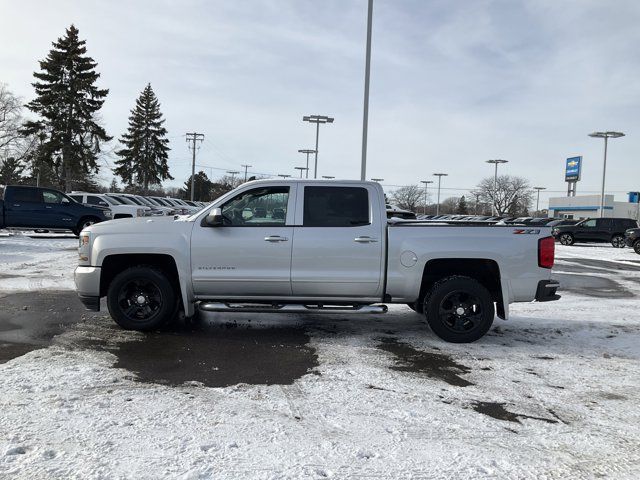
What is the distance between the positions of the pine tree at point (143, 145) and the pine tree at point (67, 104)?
56.9 ft

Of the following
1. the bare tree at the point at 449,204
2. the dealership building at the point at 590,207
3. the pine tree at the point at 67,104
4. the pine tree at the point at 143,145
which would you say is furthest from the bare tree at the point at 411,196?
the pine tree at the point at 67,104

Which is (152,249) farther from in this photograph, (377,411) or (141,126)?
(141,126)

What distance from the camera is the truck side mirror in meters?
5.98

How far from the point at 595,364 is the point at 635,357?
27.2 inches

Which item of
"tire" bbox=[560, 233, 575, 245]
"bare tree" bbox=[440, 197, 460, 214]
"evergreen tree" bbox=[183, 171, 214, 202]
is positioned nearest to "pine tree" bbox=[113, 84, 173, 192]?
"evergreen tree" bbox=[183, 171, 214, 202]

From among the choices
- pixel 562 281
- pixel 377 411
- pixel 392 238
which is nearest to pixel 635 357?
pixel 392 238

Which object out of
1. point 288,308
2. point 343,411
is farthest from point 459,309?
point 343,411

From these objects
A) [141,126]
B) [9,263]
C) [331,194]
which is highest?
[141,126]

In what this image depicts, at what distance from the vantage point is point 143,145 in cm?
6431

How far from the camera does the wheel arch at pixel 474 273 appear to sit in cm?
611

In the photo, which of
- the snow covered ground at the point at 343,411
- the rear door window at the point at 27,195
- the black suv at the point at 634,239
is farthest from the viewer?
the black suv at the point at 634,239

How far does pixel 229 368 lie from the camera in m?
4.99

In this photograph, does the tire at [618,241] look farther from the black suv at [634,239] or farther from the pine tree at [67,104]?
the pine tree at [67,104]

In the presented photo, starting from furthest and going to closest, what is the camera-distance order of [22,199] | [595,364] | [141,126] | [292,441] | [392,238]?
[141,126] → [22,199] → [392,238] → [595,364] → [292,441]
